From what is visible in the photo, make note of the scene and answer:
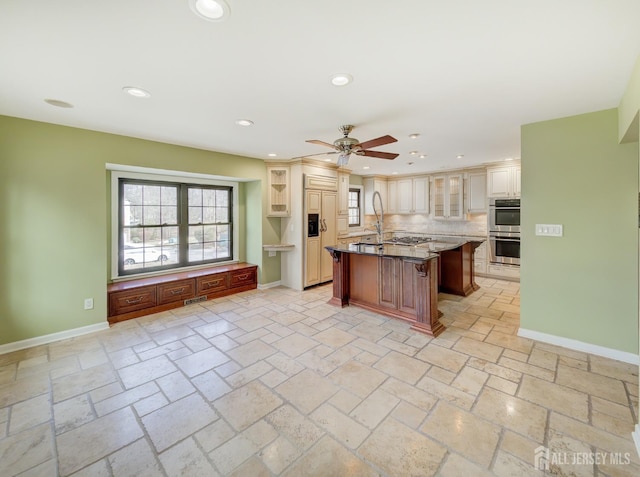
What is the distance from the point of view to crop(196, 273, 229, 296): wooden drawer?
15.2 ft

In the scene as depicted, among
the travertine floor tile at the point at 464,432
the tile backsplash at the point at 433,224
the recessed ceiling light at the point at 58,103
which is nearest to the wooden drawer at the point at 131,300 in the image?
the recessed ceiling light at the point at 58,103

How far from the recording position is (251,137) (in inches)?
149

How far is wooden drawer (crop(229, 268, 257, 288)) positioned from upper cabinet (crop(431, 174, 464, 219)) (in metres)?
4.51

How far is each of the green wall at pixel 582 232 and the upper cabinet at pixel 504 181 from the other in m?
2.71

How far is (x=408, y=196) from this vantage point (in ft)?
23.7

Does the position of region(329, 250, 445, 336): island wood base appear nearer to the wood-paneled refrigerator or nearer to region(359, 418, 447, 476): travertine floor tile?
the wood-paneled refrigerator

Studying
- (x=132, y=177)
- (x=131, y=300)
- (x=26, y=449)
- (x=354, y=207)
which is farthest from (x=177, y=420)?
(x=354, y=207)

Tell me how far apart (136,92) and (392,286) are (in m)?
3.55

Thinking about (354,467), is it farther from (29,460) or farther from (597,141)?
(597,141)

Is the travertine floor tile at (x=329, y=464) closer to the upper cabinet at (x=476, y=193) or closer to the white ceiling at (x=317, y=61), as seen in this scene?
the white ceiling at (x=317, y=61)

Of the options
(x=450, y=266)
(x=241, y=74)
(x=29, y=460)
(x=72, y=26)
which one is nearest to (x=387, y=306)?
(x=450, y=266)

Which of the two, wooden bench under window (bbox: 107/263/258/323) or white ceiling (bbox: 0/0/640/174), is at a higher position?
white ceiling (bbox: 0/0/640/174)

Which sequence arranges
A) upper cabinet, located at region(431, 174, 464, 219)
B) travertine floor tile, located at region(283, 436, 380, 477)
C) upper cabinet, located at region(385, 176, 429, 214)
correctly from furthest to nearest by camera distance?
1. upper cabinet, located at region(385, 176, 429, 214)
2. upper cabinet, located at region(431, 174, 464, 219)
3. travertine floor tile, located at region(283, 436, 380, 477)

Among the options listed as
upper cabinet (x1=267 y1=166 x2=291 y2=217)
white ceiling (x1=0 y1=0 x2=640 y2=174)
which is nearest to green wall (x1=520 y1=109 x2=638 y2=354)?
white ceiling (x1=0 y1=0 x2=640 y2=174)
